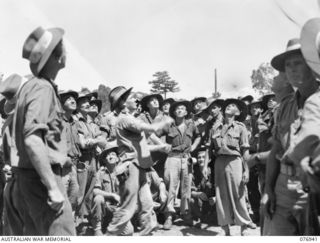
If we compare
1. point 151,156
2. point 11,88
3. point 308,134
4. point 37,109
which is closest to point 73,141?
point 151,156

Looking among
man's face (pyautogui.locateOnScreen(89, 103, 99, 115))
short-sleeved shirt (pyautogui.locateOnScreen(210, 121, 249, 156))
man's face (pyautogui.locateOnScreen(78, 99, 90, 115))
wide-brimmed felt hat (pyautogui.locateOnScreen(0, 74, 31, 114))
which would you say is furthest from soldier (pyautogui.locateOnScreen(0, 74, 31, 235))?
man's face (pyautogui.locateOnScreen(89, 103, 99, 115))

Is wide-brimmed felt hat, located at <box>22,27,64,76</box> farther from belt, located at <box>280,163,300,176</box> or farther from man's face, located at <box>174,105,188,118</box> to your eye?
man's face, located at <box>174,105,188,118</box>

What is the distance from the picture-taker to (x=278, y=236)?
3.43m

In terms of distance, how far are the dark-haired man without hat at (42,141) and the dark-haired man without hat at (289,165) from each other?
1428mm

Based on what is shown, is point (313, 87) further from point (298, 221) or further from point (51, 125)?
point (51, 125)

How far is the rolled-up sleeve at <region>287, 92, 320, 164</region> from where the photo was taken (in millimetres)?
2432

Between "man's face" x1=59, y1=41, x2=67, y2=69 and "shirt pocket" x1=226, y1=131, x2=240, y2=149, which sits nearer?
"man's face" x1=59, y1=41, x2=67, y2=69

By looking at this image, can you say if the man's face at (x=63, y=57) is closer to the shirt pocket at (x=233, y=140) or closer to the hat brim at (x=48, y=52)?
the hat brim at (x=48, y=52)

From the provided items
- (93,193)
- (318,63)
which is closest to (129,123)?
(93,193)

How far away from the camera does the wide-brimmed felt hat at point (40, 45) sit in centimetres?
343

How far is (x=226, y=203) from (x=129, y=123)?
201cm

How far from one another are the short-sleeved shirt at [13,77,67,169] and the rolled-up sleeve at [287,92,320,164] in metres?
1.54

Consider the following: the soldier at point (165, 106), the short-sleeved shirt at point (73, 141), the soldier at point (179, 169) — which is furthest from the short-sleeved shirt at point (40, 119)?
the soldier at point (165, 106)

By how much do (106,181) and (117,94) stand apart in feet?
4.49
